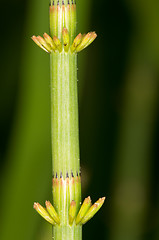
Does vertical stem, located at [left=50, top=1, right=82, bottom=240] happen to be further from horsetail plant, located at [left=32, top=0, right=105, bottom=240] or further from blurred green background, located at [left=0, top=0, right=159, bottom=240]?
blurred green background, located at [left=0, top=0, right=159, bottom=240]

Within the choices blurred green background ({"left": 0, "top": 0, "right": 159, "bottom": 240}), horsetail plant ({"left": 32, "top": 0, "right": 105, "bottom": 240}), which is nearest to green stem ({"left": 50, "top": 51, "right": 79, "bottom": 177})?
horsetail plant ({"left": 32, "top": 0, "right": 105, "bottom": 240})

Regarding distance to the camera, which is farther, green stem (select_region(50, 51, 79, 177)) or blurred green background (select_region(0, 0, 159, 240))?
blurred green background (select_region(0, 0, 159, 240))

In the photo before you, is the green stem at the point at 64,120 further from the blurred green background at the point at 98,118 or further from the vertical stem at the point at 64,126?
the blurred green background at the point at 98,118

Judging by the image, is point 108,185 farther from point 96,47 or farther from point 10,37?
point 10,37

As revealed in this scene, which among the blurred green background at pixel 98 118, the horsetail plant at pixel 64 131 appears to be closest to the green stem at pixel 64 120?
the horsetail plant at pixel 64 131

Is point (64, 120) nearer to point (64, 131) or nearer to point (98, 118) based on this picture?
point (64, 131)

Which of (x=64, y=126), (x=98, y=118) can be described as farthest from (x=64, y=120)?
(x=98, y=118)
